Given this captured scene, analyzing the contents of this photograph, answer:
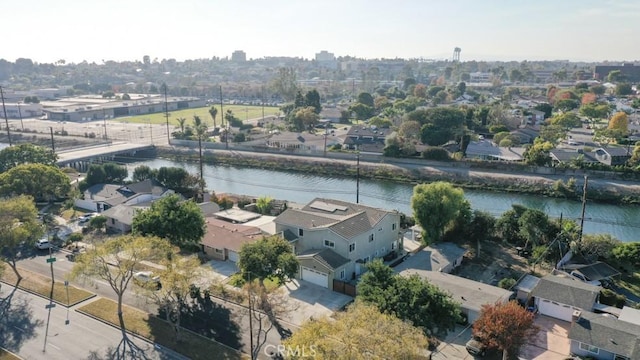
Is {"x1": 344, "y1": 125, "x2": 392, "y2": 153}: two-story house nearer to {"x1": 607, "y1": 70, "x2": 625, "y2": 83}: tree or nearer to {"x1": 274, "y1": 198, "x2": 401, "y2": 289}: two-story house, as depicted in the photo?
{"x1": 274, "y1": 198, "x2": 401, "y2": 289}: two-story house

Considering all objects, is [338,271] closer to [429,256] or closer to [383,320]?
[429,256]

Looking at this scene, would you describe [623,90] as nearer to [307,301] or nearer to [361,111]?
[361,111]

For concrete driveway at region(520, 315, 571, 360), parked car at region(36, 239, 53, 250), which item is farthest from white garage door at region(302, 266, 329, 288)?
parked car at region(36, 239, 53, 250)

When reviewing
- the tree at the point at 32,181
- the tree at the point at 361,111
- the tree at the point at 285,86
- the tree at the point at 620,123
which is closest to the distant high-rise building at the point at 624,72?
the tree at the point at 620,123

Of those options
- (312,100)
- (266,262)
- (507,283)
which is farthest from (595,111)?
(266,262)

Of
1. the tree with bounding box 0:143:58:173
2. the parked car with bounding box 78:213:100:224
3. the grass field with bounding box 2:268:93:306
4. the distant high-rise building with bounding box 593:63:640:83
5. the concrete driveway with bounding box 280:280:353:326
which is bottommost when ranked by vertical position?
the concrete driveway with bounding box 280:280:353:326

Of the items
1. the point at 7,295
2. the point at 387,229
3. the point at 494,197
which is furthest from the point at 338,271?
the point at 494,197
